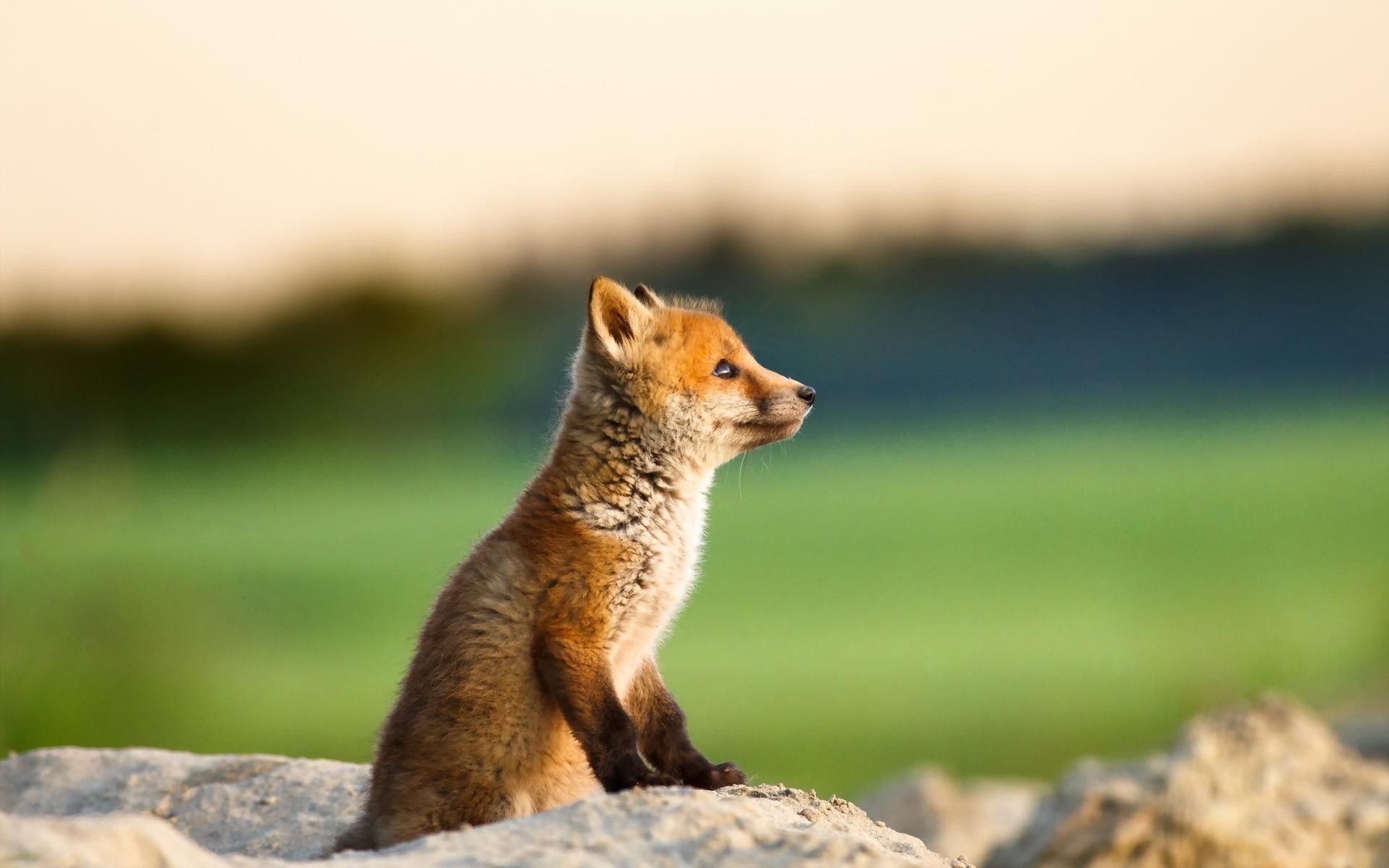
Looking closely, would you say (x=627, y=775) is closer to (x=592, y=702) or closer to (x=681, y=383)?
(x=592, y=702)

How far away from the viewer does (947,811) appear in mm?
9609

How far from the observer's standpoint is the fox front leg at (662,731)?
5.43 metres

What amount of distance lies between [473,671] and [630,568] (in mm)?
646

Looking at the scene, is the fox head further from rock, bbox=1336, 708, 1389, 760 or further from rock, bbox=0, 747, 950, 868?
rock, bbox=1336, 708, 1389, 760

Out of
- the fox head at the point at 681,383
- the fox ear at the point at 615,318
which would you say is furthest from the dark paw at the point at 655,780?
the fox ear at the point at 615,318

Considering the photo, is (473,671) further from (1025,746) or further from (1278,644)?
(1025,746)

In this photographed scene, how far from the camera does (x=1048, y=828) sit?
7.08 m

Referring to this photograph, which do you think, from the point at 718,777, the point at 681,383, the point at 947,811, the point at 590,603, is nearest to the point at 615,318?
the point at 681,383

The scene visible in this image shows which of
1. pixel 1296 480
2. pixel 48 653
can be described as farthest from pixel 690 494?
pixel 1296 480

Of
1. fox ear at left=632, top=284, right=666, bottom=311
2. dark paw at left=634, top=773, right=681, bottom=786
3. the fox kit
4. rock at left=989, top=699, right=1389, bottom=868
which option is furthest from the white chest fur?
rock at left=989, top=699, right=1389, bottom=868

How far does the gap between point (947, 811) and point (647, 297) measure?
16.4 feet

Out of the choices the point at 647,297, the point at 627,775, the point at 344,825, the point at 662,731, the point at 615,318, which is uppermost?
the point at 647,297

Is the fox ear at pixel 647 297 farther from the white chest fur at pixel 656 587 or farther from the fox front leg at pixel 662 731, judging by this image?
the fox front leg at pixel 662 731

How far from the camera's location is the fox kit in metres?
5.00
